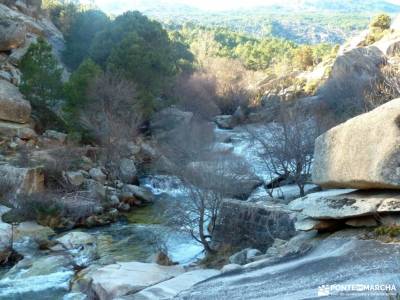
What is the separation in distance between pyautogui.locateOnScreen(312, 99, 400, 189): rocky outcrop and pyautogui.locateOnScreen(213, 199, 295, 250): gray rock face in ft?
13.4

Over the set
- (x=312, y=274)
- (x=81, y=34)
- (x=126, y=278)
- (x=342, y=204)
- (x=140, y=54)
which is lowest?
(x=126, y=278)

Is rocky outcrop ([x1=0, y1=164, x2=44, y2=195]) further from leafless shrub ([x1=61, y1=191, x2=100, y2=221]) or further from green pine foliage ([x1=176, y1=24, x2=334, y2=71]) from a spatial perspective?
green pine foliage ([x1=176, y1=24, x2=334, y2=71])

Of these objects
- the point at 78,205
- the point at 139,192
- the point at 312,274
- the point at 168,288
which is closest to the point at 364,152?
the point at 312,274

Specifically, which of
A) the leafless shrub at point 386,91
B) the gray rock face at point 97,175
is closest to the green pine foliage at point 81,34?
the gray rock face at point 97,175

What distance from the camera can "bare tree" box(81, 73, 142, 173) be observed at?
26.1 m

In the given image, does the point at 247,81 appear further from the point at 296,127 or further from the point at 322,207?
the point at 322,207

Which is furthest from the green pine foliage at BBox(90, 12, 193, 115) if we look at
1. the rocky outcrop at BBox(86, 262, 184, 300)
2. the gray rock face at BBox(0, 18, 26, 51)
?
the rocky outcrop at BBox(86, 262, 184, 300)

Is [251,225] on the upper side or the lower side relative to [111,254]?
upper

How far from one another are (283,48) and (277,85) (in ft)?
146

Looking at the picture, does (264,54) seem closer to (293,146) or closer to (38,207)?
(293,146)

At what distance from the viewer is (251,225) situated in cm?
1368

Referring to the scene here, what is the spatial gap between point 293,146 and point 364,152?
10.4 metres

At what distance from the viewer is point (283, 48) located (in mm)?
89562

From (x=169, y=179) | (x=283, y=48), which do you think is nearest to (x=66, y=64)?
(x=169, y=179)
